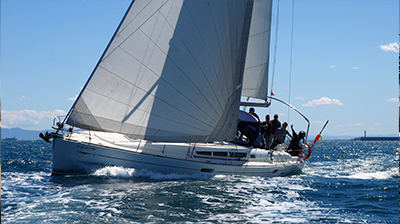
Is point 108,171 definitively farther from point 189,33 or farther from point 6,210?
point 189,33

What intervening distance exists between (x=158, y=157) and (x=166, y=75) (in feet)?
9.28

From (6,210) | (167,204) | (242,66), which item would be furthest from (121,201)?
(242,66)

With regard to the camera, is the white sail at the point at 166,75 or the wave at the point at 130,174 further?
the wave at the point at 130,174

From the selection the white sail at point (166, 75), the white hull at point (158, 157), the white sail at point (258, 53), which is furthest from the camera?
the white sail at point (258, 53)

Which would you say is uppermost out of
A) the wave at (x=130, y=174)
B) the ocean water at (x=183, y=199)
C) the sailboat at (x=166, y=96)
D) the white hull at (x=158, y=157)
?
the sailboat at (x=166, y=96)

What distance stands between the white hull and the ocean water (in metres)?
0.33

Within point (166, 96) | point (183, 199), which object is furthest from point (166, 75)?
point (183, 199)

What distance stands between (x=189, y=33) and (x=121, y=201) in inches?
248

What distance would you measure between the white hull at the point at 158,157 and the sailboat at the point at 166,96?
33 mm

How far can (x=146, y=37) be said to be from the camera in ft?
36.5

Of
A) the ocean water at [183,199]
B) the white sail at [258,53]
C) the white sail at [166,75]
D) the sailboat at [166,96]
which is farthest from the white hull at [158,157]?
the white sail at [258,53]

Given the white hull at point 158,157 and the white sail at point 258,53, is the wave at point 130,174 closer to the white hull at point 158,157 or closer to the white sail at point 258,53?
the white hull at point 158,157

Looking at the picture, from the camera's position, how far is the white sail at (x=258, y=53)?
17891 millimetres

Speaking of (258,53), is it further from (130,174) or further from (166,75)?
(130,174)
